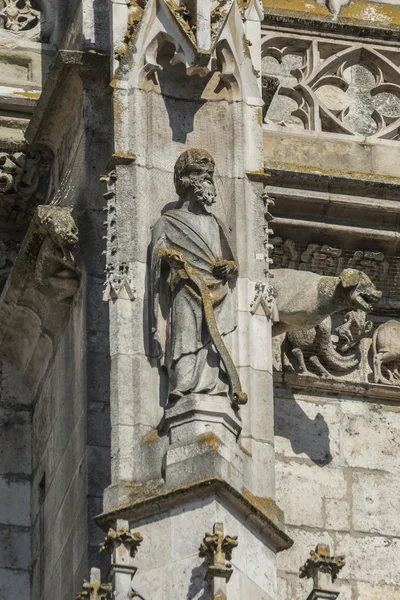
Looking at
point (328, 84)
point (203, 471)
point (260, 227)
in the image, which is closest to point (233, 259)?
point (260, 227)

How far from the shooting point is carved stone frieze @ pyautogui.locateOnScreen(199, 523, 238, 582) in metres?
15.4

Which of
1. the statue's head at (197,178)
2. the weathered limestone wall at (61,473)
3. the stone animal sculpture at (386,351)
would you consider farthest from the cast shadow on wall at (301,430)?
the statue's head at (197,178)

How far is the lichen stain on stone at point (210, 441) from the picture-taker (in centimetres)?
1588

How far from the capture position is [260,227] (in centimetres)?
1694

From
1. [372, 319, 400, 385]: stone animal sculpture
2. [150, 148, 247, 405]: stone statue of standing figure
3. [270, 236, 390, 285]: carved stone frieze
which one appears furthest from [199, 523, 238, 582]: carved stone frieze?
[270, 236, 390, 285]: carved stone frieze

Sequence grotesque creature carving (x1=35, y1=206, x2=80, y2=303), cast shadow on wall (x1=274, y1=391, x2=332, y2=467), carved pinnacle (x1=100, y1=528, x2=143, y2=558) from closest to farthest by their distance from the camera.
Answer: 1. carved pinnacle (x1=100, y1=528, x2=143, y2=558)
2. grotesque creature carving (x1=35, y1=206, x2=80, y2=303)
3. cast shadow on wall (x1=274, y1=391, x2=332, y2=467)

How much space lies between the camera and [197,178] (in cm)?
1684

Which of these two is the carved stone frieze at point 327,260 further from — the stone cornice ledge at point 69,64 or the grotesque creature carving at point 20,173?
the stone cornice ledge at point 69,64

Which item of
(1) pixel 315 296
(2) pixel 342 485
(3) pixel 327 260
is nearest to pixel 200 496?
(1) pixel 315 296

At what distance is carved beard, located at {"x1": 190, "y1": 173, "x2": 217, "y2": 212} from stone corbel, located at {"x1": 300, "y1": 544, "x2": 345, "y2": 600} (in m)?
1.97

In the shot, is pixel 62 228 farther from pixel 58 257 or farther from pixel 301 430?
pixel 301 430

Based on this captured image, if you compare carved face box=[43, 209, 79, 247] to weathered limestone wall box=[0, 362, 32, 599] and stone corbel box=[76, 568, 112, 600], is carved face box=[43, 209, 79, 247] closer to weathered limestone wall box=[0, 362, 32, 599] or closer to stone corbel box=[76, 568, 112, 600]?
weathered limestone wall box=[0, 362, 32, 599]

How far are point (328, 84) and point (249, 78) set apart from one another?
5.44 ft

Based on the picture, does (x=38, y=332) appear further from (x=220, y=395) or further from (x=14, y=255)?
(x=220, y=395)
